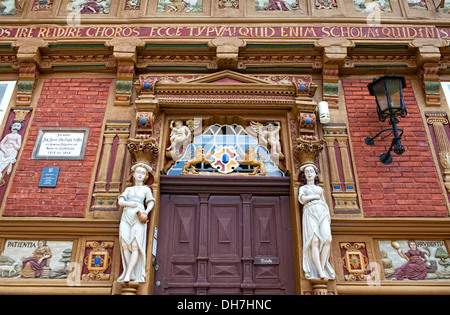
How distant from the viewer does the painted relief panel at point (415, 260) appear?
5492mm

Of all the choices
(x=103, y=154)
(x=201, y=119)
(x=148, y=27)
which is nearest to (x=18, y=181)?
(x=103, y=154)

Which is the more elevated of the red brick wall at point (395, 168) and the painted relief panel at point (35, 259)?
the red brick wall at point (395, 168)

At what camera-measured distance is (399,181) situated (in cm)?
610

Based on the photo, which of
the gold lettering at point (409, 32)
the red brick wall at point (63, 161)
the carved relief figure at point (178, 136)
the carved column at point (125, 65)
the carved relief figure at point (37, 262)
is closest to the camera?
the carved relief figure at point (37, 262)

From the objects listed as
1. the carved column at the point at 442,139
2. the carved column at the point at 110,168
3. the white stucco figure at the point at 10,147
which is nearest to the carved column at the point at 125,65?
the carved column at the point at 110,168

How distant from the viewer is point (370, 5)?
766 centimetres

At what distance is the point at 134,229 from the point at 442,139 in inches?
197

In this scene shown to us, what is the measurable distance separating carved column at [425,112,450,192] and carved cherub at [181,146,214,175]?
143 inches

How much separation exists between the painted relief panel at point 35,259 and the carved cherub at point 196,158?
2.01 metres

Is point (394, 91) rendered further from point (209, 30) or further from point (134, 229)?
point (134, 229)

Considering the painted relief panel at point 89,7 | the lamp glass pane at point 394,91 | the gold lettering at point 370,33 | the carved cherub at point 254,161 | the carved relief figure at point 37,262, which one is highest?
the painted relief panel at point 89,7

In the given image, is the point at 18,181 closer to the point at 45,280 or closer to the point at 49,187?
the point at 49,187

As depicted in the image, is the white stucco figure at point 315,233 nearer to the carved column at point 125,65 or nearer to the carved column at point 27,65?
the carved column at point 125,65

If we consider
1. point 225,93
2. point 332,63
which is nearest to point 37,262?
point 225,93
